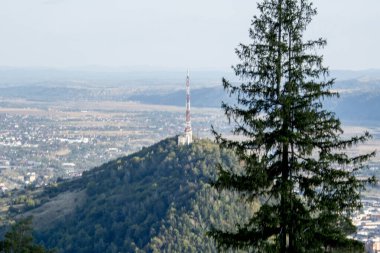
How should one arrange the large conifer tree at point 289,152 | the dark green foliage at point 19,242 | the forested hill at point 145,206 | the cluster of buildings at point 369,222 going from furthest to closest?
the cluster of buildings at point 369,222, the forested hill at point 145,206, the dark green foliage at point 19,242, the large conifer tree at point 289,152

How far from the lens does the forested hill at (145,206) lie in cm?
8119

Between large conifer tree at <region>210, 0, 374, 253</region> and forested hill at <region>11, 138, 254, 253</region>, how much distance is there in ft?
184

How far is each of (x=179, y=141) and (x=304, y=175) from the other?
280ft

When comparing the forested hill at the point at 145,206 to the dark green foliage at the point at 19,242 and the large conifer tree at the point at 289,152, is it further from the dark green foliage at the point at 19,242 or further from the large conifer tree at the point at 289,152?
the large conifer tree at the point at 289,152

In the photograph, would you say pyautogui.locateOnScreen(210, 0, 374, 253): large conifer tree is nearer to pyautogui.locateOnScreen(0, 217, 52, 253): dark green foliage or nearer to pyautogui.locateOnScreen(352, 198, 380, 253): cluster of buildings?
pyautogui.locateOnScreen(0, 217, 52, 253): dark green foliage

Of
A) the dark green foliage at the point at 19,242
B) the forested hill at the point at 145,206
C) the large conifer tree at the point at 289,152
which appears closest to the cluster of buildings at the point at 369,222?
the forested hill at the point at 145,206

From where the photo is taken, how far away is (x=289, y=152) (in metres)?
18.9

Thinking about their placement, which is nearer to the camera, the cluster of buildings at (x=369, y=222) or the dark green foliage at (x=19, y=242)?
the dark green foliage at (x=19, y=242)

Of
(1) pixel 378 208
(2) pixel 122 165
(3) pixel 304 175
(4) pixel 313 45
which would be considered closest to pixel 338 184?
(3) pixel 304 175

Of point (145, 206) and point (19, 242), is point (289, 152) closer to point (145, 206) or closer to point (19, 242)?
point (19, 242)

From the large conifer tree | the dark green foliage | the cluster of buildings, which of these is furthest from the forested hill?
the large conifer tree

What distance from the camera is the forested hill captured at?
266ft

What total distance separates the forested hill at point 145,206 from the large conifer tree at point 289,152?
56010mm

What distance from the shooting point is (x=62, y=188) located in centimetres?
11312
